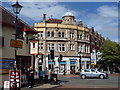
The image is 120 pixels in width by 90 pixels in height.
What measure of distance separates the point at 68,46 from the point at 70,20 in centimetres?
683

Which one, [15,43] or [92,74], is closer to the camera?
[15,43]

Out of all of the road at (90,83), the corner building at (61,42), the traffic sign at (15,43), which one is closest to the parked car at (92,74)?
the road at (90,83)

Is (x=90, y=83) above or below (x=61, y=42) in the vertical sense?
below

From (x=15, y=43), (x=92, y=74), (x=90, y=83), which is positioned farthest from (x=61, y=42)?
(x=15, y=43)

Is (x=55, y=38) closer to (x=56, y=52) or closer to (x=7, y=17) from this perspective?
(x=56, y=52)

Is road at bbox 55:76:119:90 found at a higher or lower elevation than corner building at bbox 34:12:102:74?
lower

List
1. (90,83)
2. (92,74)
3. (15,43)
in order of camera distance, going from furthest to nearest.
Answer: (92,74)
(90,83)
(15,43)

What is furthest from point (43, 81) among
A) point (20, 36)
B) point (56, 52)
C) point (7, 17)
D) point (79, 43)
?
point (79, 43)

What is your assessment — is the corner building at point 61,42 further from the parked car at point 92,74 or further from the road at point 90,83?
the road at point 90,83

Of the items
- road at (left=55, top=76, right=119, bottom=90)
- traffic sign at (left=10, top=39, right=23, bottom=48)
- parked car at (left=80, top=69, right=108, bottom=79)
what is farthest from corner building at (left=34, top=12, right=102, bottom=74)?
traffic sign at (left=10, top=39, right=23, bottom=48)

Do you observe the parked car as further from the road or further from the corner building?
the corner building

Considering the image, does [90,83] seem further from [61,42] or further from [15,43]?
[61,42]

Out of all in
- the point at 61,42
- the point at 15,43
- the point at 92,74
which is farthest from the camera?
the point at 61,42

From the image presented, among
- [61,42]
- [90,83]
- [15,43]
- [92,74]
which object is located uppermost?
[61,42]
